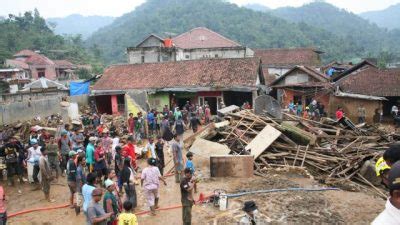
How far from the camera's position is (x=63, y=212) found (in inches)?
370

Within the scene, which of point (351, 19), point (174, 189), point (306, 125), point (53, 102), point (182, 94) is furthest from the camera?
point (351, 19)

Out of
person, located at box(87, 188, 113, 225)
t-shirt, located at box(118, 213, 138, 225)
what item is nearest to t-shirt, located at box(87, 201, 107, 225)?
person, located at box(87, 188, 113, 225)

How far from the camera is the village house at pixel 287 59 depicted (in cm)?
4981

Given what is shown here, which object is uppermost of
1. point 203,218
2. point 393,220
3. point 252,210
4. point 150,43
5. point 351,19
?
point 351,19

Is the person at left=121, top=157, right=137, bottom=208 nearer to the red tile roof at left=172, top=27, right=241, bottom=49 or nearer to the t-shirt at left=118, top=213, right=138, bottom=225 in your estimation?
the t-shirt at left=118, top=213, right=138, bottom=225

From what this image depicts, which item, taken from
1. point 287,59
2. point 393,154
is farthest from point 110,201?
point 287,59

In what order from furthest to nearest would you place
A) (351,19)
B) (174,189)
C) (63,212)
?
(351,19) < (174,189) < (63,212)

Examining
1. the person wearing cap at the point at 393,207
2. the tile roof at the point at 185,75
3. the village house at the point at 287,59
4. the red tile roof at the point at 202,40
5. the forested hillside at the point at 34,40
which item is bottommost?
the person wearing cap at the point at 393,207

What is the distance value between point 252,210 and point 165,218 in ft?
12.1

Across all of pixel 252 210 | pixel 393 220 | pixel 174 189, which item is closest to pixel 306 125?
pixel 174 189

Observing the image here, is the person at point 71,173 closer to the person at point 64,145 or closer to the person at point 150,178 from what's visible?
the person at point 150,178

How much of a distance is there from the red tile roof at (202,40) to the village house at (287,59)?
5743mm

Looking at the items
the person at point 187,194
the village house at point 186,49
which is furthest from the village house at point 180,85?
the person at point 187,194

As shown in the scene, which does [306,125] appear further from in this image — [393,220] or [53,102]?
[53,102]
